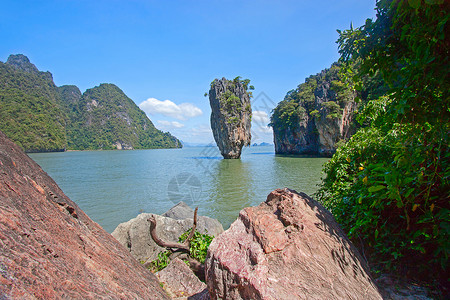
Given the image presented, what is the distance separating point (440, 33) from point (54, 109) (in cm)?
12909

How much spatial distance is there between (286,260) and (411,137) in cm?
174

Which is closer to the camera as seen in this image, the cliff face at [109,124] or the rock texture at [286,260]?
the rock texture at [286,260]

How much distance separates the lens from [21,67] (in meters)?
168

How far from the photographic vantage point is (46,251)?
1.43m

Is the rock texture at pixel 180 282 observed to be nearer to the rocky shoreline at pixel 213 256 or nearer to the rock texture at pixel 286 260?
the rocky shoreline at pixel 213 256

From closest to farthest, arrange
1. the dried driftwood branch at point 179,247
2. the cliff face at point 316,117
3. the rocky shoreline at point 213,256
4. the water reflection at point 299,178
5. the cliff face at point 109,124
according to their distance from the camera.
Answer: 1. the rocky shoreline at point 213,256
2. the dried driftwood branch at point 179,247
3. the water reflection at point 299,178
4. the cliff face at point 316,117
5. the cliff face at point 109,124

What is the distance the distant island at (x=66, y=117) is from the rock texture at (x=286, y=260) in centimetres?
8420

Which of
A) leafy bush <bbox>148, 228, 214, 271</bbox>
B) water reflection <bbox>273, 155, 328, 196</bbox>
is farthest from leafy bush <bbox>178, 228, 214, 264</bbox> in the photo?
water reflection <bbox>273, 155, 328, 196</bbox>

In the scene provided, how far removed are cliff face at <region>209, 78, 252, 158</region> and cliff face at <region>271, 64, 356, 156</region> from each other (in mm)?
11462

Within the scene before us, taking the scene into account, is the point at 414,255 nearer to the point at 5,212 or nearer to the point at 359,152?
the point at 359,152

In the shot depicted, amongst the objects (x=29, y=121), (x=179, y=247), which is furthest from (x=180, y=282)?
(x=29, y=121)

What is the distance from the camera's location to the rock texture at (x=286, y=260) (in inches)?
80.5

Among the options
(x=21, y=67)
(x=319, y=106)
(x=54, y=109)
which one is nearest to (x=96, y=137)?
(x=54, y=109)

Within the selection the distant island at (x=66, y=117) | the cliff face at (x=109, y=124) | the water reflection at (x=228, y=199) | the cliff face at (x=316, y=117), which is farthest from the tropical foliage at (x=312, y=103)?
the cliff face at (x=109, y=124)
